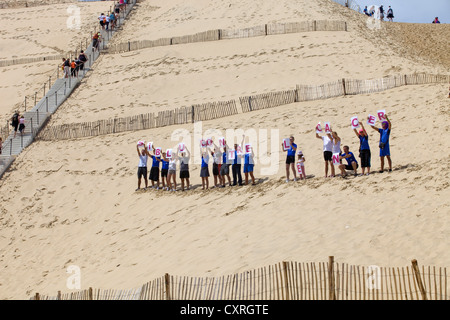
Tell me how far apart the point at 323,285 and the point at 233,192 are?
886 centimetres

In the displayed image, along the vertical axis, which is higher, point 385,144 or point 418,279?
point 385,144

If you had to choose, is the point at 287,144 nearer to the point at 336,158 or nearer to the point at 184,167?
the point at 336,158

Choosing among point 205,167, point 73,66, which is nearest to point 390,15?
point 73,66

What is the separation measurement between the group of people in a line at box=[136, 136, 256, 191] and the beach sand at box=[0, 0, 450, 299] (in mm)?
405

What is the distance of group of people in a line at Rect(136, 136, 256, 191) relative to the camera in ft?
70.1

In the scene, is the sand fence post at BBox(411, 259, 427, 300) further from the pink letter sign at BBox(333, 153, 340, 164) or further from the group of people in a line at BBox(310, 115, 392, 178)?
the pink letter sign at BBox(333, 153, 340, 164)

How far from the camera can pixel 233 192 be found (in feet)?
69.2

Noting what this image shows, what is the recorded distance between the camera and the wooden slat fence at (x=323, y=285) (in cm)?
1170

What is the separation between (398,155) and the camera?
20.7 metres

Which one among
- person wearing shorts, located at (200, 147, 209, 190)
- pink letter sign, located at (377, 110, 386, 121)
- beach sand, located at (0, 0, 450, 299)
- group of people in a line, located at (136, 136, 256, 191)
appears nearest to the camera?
beach sand, located at (0, 0, 450, 299)

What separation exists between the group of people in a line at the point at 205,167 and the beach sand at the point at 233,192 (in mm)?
405

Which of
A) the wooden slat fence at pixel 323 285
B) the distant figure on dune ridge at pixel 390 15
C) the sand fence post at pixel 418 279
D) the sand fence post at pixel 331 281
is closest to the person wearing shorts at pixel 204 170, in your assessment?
the wooden slat fence at pixel 323 285

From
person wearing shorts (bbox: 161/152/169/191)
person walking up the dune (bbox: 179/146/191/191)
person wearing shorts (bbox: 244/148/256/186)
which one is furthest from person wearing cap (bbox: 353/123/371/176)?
person wearing shorts (bbox: 161/152/169/191)
